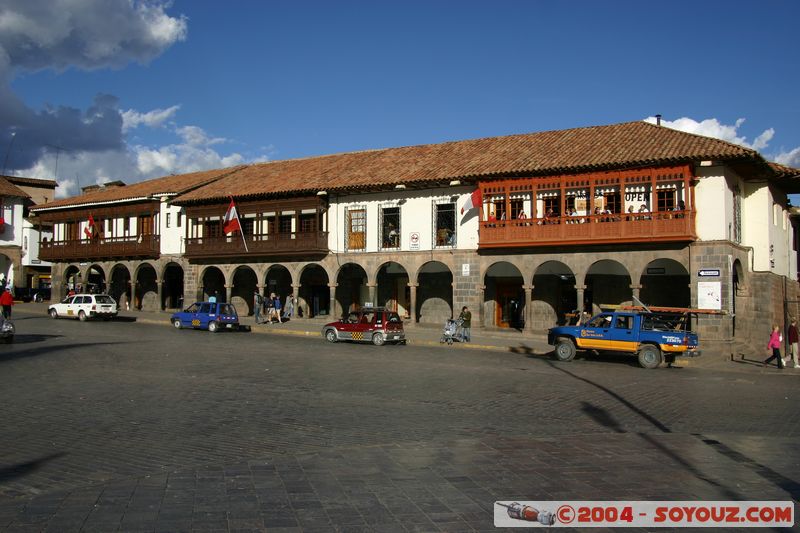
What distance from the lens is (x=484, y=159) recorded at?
31.5 metres

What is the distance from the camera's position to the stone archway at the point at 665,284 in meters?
28.3

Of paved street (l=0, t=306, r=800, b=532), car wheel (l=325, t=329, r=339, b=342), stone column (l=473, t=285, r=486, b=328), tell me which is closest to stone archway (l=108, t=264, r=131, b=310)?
car wheel (l=325, t=329, r=339, b=342)

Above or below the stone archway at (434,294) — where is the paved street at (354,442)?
below

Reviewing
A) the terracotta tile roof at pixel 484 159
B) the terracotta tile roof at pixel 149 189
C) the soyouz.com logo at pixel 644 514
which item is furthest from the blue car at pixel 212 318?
the soyouz.com logo at pixel 644 514

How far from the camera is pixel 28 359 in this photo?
58.2ft

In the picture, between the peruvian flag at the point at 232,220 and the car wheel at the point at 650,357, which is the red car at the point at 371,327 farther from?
the peruvian flag at the point at 232,220

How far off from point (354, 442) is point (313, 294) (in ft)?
Result: 98.9

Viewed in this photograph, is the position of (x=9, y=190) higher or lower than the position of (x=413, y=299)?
higher

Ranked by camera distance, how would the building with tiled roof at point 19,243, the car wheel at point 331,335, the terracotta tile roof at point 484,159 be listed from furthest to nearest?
the building with tiled roof at point 19,243 → the car wheel at point 331,335 → the terracotta tile roof at point 484,159

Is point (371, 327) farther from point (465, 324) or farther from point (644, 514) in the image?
point (644, 514)

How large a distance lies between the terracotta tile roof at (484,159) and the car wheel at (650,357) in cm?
807

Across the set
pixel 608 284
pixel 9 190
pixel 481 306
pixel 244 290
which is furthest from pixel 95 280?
pixel 608 284

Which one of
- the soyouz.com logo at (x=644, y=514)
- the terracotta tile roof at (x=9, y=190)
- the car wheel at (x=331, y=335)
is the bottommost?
the soyouz.com logo at (x=644, y=514)

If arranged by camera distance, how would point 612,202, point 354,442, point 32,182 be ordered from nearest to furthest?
point 354,442
point 612,202
point 32,182
